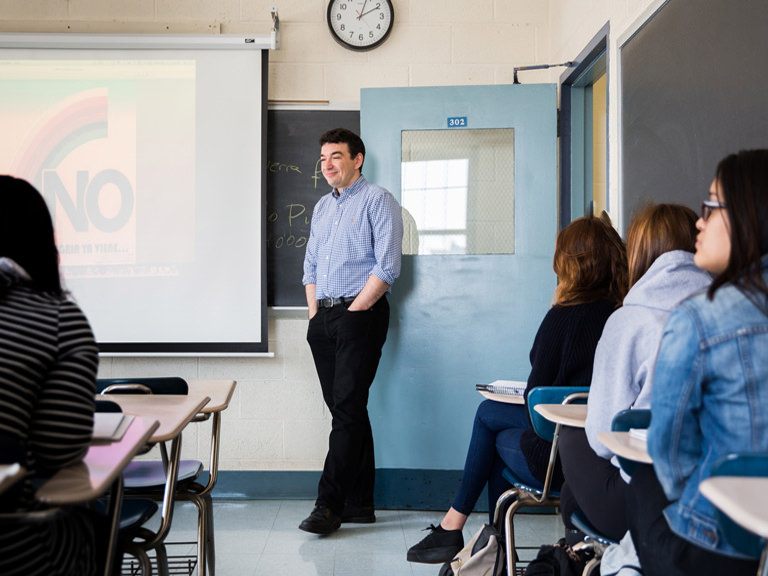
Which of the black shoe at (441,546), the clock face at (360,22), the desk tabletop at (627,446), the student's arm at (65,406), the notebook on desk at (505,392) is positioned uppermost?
the clock face at (360,22)

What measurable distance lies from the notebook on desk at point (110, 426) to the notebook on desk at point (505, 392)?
3.86ft

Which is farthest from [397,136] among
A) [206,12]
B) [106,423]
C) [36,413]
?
[36,413]

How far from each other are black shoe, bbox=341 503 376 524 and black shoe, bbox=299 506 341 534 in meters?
0.14

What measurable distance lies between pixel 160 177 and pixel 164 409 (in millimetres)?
2163

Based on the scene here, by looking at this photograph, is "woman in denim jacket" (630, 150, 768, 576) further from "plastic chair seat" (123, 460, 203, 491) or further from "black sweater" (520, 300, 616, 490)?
"plastic chair seat" (123, 460, 203, 491)

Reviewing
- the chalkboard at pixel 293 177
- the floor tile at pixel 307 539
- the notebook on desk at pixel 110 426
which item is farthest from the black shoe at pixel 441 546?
the chalkboard at pixel 293 177

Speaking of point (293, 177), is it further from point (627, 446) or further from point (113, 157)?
point (627, 446)

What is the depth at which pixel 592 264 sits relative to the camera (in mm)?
2271

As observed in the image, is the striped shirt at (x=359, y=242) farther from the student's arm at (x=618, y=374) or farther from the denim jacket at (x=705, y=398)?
the denim jacket at (x=705, y=398)

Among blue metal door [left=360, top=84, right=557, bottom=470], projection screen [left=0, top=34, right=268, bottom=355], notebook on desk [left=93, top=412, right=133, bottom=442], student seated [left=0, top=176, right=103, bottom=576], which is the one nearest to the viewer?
student seated [left=0, top=176, right=103, bottom=576]

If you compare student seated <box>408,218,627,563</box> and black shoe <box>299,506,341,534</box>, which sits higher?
student seated <box>408,218,627,563</box>

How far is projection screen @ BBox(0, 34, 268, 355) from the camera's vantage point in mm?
3707

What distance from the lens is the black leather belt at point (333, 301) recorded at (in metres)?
3.39

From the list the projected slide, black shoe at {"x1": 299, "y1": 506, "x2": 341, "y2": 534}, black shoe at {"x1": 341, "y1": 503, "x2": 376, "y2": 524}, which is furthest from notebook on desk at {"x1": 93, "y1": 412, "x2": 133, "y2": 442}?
the projected slide
